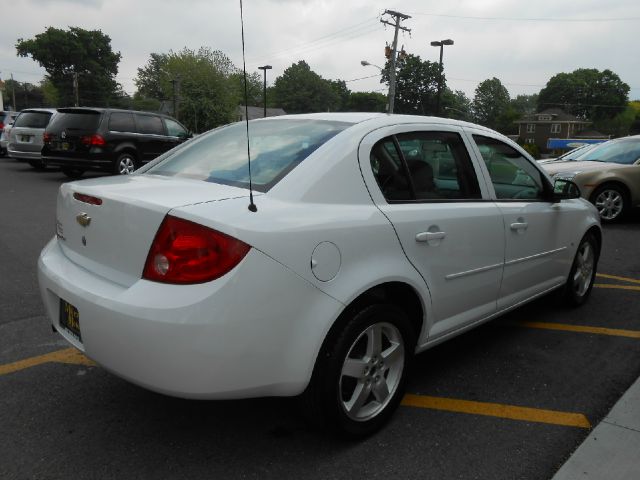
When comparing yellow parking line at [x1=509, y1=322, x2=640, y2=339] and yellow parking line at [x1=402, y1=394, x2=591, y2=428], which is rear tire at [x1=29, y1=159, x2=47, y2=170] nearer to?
yellow parking line at [x1=509, y1=322, x2=640, y2=339]

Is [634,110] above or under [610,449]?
above

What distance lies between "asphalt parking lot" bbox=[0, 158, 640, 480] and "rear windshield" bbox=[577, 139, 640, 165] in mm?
6609

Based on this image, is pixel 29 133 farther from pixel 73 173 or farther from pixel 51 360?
pixel 51 360

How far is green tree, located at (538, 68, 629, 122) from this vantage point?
104 metres

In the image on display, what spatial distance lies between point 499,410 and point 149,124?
12.0 meters

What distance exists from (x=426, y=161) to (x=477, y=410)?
1405mm

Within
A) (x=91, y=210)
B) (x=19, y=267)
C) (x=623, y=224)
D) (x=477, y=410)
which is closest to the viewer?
(x=91, y=210)

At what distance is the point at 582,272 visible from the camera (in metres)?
4.56

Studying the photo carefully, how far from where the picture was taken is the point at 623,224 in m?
9.27

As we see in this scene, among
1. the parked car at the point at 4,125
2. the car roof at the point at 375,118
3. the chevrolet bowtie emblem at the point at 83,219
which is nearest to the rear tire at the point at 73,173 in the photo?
the parked car at the point at 4,125

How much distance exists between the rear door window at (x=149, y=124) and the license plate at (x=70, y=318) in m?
11.1

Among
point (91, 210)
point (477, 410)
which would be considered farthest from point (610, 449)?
point (91, 210)

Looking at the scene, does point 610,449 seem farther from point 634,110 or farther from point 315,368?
point 634,110

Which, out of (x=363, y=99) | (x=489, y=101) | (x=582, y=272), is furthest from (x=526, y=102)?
(x=582, y=272)
